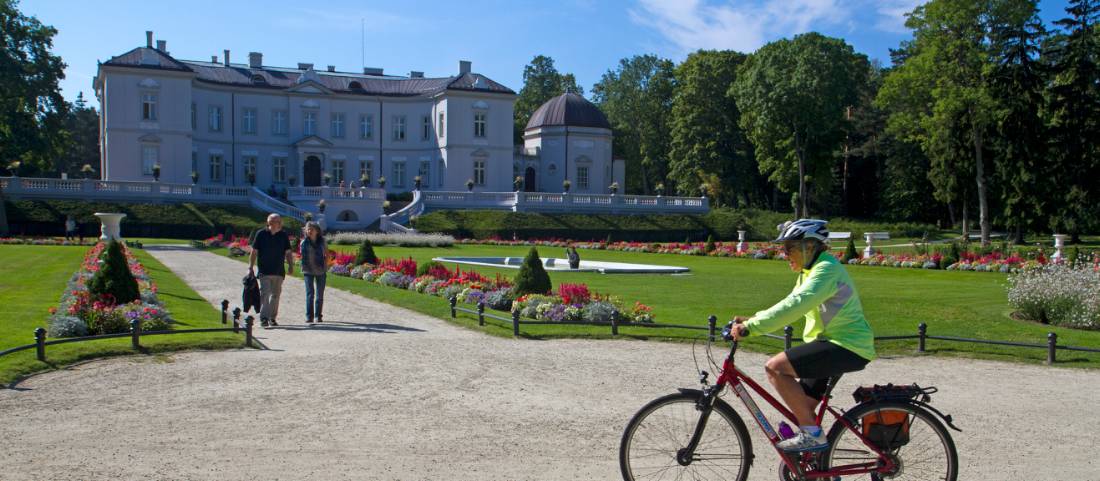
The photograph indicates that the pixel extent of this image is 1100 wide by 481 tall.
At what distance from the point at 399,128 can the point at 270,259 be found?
56084mm

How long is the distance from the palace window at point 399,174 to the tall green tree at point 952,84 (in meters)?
36.4

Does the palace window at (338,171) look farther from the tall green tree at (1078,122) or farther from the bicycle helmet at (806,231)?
the bicycle helmet at (806,231)

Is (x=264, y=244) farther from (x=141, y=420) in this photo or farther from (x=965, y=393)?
(x=965, y=393)

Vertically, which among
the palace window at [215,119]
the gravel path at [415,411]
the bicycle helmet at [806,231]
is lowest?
the gravel path at [415,411]

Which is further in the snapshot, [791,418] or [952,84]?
[952,84]

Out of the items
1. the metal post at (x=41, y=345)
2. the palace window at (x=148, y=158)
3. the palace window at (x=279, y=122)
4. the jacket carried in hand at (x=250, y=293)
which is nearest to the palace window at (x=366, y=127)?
the palace window at (x=279, y=122)

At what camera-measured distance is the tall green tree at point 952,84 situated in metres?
44.9

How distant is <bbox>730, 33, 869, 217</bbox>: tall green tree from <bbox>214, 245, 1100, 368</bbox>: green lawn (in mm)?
27023

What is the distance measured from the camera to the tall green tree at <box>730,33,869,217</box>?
59.1 meters

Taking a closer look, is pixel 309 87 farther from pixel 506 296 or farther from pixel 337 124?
pixel 506 296

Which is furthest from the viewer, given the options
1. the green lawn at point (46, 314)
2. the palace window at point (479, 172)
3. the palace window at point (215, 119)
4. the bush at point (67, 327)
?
the palace window at point (479, 172)

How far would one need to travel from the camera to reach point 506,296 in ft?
60.2

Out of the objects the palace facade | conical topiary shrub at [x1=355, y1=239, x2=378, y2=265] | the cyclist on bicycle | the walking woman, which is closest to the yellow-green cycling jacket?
the cyclist on bicycle

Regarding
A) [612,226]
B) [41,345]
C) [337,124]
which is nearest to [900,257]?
[612,226]
